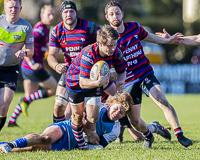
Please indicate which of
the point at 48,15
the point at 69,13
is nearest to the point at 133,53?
the point at 69,13

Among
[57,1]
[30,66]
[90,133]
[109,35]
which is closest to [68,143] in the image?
[90,133]

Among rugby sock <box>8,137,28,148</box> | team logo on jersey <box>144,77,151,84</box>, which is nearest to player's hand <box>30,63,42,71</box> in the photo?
team logo on jersey <box>144,77,151,84</box>

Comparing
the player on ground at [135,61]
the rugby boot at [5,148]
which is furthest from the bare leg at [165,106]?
the rugby boot at [5,148]

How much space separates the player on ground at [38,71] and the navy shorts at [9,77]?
2703mm

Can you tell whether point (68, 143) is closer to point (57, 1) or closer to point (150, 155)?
point (150, 155)

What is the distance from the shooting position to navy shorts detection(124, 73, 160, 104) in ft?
21.9

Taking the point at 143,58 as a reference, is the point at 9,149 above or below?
below

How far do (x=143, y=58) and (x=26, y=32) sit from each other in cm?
191

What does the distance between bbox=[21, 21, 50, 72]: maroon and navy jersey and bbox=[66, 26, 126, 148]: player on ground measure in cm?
398

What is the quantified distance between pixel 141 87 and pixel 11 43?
216 centimetres

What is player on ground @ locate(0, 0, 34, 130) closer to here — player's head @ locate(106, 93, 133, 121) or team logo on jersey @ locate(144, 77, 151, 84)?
player's head @ locate(106, 93, 133, 121)

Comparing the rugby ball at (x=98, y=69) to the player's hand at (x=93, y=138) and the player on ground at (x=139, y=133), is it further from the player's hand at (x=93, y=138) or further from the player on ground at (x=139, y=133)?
the player on ground at (x=139, y=133)

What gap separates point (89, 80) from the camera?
217 inches

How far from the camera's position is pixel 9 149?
547 cm
